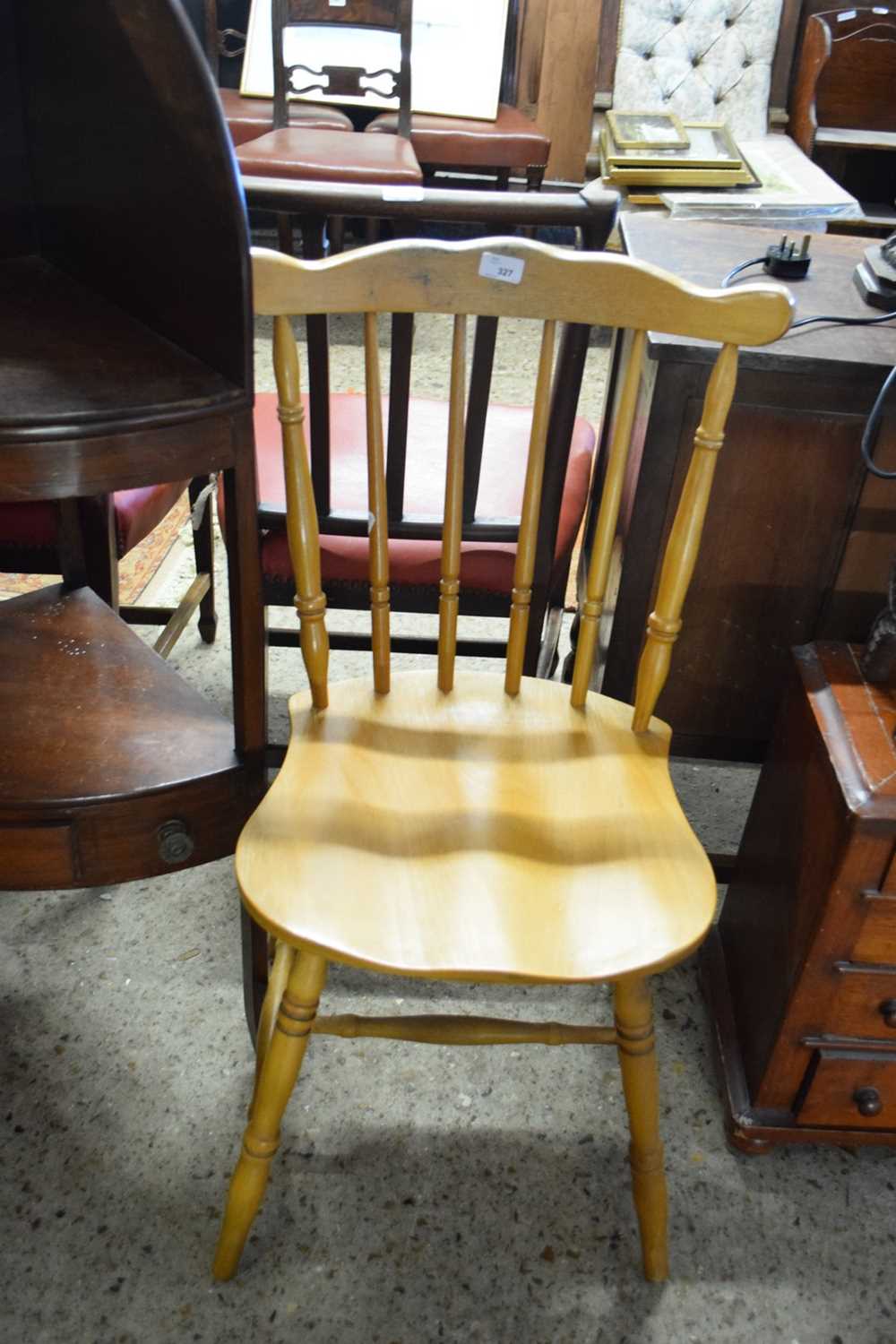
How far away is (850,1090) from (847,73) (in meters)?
3.53

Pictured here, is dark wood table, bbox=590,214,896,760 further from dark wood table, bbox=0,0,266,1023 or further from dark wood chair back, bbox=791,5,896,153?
dark wood chair back, bbox=791,5,896,153

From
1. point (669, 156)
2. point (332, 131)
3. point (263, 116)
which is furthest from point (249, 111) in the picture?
point (669, 156)

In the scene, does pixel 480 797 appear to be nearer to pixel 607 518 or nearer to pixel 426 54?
pixel 607 518

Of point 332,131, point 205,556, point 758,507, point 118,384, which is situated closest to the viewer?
point 118,384

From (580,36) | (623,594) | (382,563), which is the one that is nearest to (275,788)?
(382,563)

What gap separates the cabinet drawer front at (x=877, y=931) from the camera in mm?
A: 1074

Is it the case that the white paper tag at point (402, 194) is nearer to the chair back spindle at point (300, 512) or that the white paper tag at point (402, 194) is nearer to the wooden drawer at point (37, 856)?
the chair back spindle at point (300, 512)

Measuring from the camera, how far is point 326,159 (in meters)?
2.94

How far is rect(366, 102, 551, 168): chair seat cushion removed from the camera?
3.30 m

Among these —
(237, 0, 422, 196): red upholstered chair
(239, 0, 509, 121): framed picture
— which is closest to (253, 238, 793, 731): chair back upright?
(237, 0, 422, 196): red upholstered chair

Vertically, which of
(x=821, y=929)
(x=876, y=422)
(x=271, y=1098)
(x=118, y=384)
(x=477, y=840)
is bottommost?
(x=271, y=1098)

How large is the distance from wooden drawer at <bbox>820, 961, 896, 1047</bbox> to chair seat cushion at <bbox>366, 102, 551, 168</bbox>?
2.89 metres

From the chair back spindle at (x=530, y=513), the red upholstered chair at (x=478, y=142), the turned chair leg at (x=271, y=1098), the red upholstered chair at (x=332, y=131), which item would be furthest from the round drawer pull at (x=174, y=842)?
the red upholstered chair at (x=478, y=142)

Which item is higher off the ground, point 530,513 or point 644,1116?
point 530,513
